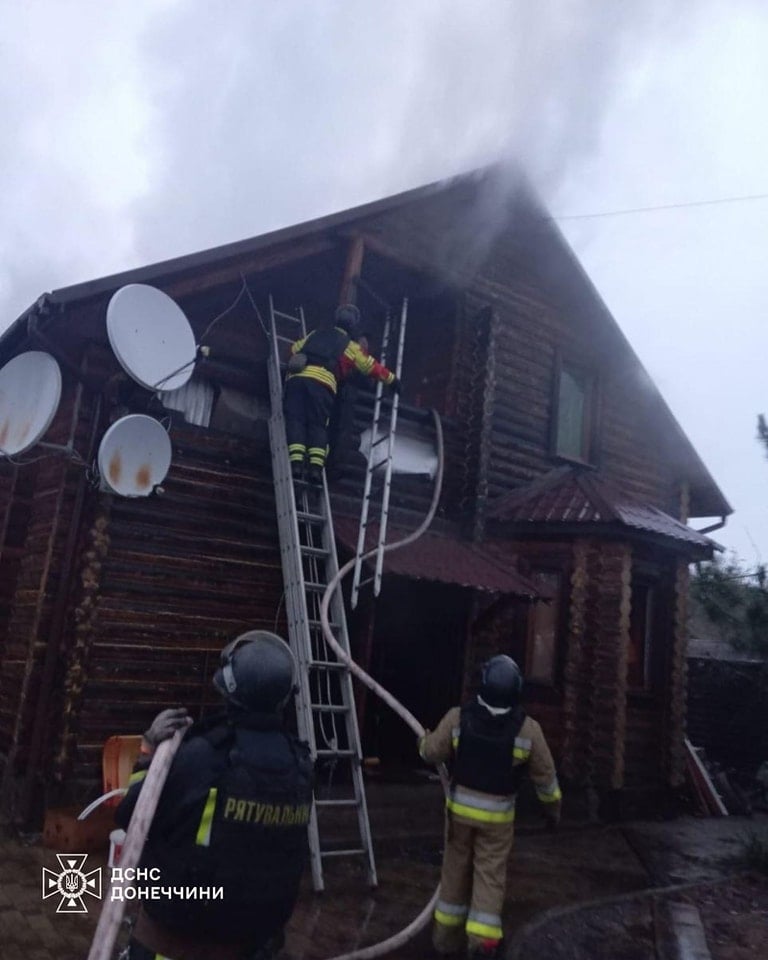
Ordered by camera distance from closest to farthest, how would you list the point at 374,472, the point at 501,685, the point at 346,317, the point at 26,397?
the point at 501,685, the point at 26,397, the point at 346,317, the point at 374,472

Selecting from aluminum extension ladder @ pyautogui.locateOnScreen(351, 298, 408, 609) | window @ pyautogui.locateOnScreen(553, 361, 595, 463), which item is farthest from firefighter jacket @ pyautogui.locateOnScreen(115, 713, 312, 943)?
window @ pyautogui.locateOnScreen(553, 361, 595, 463)

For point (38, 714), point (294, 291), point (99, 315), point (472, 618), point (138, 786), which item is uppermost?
point (294, 291)

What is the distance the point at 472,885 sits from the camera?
182 inches

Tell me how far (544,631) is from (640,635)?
147cm

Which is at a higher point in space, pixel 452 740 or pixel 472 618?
pixel 472 618

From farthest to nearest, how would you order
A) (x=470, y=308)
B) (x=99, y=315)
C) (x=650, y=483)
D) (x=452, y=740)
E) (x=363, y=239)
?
(x=650, y=483) < (x=470, y=308) < (x=363, y=239) < (x=99, y=315) < (x=452, y=740)

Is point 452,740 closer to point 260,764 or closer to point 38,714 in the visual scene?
point 260,764

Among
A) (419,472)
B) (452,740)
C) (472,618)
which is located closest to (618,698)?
(472,618)

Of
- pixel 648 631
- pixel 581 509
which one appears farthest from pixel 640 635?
pixel 581 509

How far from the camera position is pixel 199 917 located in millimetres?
2436

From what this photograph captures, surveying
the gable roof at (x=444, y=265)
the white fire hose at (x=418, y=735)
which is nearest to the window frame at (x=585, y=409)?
the gable roof at (x=444, y=265)

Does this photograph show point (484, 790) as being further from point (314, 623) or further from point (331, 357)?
point (331, 357)

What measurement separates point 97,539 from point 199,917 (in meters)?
4.40

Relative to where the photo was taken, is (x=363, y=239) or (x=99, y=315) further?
(x=363, y=239)
